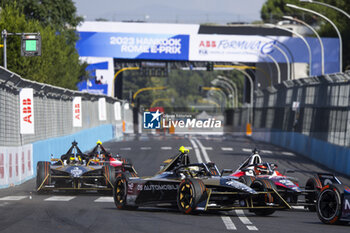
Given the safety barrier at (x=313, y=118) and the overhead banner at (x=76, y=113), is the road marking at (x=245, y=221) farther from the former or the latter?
the overhead banner at (x=76, y=113)

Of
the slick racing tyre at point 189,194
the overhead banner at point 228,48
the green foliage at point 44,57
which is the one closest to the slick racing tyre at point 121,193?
the slick racing tyre at point 189,194

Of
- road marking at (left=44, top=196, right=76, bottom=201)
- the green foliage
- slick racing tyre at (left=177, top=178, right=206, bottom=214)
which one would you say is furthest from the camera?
the green foliage

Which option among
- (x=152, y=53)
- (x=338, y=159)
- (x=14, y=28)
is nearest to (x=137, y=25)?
(x=152, y=53)

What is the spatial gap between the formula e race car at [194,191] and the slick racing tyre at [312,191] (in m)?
1.11

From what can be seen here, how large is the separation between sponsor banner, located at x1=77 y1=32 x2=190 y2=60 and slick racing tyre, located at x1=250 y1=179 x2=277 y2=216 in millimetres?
56502

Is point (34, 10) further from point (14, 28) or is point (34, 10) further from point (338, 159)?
point (338, 159)

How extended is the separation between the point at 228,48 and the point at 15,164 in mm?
49403

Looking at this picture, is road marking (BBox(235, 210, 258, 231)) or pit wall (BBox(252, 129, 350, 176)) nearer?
road marking (BBox(235, 210, 258, 231))

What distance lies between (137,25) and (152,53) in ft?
10.3

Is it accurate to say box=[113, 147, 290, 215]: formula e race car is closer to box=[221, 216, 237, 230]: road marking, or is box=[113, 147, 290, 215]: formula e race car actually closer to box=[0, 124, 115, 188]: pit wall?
box=[221, 216, 237, 230]: road marking

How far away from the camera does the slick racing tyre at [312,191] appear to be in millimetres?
14359

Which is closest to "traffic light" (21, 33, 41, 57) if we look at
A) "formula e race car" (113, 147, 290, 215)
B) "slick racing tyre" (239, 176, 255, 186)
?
"formula e race car" (113, 147, 290, 215)

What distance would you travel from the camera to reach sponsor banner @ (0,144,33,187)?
21.7 metres

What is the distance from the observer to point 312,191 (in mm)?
14312
